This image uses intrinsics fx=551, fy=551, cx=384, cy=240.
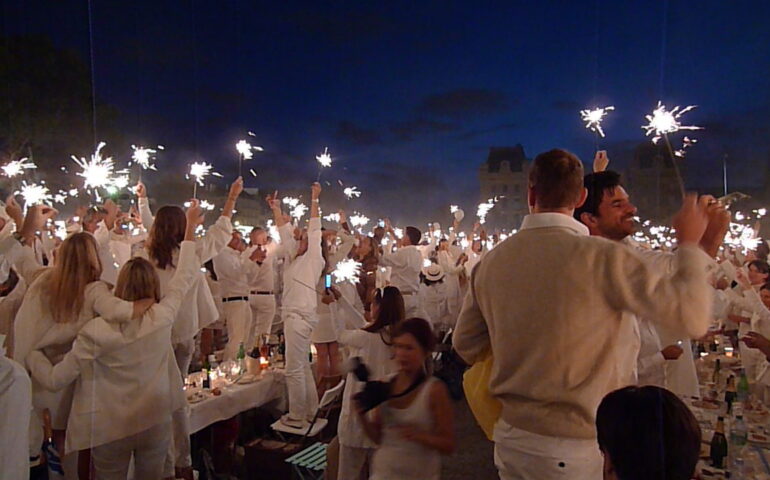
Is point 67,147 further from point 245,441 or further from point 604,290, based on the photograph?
point 604,290

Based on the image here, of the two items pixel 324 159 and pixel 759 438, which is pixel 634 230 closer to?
pixel 759 438

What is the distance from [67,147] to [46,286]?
16.8m

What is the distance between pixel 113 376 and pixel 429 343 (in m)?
2.08

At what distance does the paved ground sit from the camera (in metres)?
5.59

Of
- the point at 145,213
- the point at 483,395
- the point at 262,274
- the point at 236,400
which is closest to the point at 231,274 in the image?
the point at 262,274

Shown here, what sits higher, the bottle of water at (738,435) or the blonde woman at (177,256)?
the blonde woman at (177,256)

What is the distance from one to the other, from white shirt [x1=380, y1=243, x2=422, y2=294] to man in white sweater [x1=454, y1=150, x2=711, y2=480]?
Answer: 6926 mm

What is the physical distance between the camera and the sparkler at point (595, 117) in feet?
15.3

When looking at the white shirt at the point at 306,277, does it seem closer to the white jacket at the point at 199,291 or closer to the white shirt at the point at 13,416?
the white jacket at the point at 199,291

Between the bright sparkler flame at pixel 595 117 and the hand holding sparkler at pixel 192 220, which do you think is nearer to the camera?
the hand holding sparkler at pixel 192 220

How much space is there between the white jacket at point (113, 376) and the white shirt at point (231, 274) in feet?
17.6

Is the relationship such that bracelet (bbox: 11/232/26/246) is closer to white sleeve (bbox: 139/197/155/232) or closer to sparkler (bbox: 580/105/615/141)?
white sleeve (bbox: 139/197/155/232)

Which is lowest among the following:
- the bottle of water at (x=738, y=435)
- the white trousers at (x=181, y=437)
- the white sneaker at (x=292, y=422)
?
the white sneaker at (x=292, y=422)

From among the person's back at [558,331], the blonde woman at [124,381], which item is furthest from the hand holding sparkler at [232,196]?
the person's back at [558,331]
